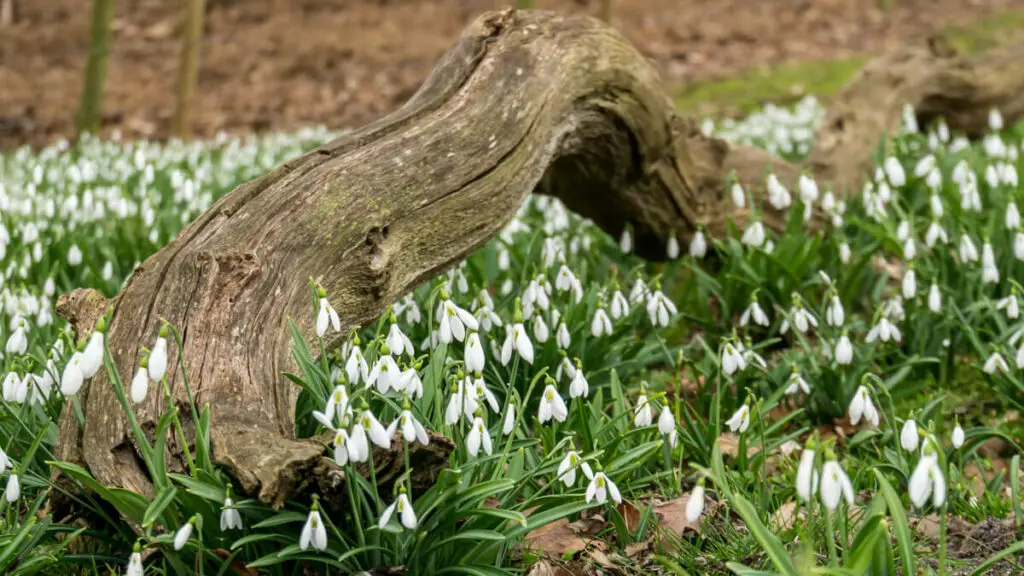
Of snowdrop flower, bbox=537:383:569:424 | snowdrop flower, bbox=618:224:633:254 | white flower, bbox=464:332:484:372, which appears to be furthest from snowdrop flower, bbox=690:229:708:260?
white flower, bbox=464:332:484:372

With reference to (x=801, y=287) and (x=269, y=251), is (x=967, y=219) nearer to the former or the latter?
(x=801, y=287)

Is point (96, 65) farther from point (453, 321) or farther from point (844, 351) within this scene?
point (844, 351)

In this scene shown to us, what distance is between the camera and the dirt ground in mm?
12109

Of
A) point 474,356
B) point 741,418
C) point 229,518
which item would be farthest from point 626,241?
point 229,518

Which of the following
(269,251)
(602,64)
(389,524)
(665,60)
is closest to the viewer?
(389,524)

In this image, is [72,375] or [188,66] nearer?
[72,375]

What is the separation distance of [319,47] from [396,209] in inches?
452

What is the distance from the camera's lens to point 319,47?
46.7 ft

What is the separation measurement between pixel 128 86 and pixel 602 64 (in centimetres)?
1049

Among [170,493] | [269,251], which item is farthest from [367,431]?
[269,251]

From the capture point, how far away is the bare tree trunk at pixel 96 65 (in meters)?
8.95

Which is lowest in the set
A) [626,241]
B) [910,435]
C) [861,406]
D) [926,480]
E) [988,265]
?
[626,241]

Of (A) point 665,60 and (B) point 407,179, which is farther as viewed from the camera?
(A) point 665,60

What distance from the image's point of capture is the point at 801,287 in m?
4.53
